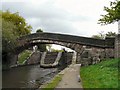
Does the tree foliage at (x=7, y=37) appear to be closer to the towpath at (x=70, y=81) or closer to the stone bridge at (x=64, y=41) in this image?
the stone bridge at (x=64, y=41)

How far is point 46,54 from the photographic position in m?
58.9

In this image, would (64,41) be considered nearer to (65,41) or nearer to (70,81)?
(65,41)

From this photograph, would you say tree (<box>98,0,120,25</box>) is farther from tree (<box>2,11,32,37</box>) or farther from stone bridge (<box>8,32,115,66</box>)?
tree (<box>2,11,32,37</box>)

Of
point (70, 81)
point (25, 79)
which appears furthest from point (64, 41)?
point (70, 81)

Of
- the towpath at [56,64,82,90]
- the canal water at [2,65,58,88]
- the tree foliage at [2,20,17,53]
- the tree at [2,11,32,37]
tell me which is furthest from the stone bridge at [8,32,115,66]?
the towpath at [56,64,82,90]

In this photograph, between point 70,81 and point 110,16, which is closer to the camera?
point 70,81

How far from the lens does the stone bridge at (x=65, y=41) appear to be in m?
40.1

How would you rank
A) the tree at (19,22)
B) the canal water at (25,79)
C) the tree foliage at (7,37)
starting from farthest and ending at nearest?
the tree at (19,22), the tree foliage at (7,37), the canal water at (25,79)

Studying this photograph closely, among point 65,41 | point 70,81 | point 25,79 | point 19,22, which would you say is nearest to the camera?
point 70,81

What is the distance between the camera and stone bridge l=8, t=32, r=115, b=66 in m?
40.1

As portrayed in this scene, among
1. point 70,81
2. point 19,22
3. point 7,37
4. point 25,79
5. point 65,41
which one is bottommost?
point 25,79

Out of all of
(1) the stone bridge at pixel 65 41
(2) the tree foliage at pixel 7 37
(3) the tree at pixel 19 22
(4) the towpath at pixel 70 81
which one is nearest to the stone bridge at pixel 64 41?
(1) the stone bridge at pixel 65 41

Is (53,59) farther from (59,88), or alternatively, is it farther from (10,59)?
(59,88)

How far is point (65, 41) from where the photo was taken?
147 ft
